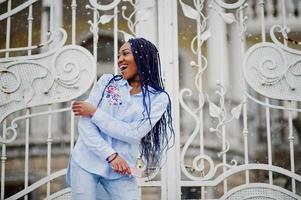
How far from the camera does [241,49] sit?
3.83 meters

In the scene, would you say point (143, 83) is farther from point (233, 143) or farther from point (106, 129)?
point (233, 143)

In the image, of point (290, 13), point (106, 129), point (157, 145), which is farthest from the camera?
point (290, 13)

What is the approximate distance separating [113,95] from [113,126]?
0.17 metres

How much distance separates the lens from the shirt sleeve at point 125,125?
233 cm

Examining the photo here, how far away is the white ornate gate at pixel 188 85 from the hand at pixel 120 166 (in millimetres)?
1347

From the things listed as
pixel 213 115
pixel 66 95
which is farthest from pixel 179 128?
pixel 66 95

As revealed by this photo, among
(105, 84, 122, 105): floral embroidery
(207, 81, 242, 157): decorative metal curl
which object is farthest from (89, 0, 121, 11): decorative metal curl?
(105, 84, 122, 105): floral embroidery

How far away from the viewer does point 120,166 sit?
2.28 meters

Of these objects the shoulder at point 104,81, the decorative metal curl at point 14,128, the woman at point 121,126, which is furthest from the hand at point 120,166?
the decorative metal curl at point 14,128

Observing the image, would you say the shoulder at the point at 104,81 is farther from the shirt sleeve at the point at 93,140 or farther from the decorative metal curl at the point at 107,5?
the decorative metal curl at the point at 107,5

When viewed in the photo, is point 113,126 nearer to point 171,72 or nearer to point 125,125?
point 125,125

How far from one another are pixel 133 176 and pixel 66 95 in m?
1.49

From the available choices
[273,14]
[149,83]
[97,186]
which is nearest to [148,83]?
[149,83]

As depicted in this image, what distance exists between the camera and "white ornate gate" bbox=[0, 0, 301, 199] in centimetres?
367
